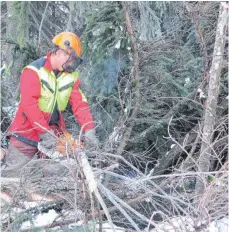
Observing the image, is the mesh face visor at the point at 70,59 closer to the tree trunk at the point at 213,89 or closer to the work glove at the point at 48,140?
the work glove at the point at 48,140

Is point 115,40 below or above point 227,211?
above

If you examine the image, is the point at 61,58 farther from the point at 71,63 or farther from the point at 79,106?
the point at 79,106

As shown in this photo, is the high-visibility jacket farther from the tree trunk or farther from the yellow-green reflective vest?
the tree trunk

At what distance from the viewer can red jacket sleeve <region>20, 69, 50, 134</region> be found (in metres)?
4.50

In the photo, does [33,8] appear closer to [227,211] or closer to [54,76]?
[54,76]

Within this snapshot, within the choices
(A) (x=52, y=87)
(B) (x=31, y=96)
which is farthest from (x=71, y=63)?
(B) (x=31, y=96)

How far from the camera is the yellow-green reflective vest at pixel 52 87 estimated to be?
4.72 metres

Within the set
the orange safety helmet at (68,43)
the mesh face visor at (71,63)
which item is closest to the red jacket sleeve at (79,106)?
the mesh face visor at (71,63)

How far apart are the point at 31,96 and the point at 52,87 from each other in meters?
0.31

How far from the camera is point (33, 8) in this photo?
718cm

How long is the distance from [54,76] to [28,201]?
150 centimetres

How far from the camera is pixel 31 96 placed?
4559 mm

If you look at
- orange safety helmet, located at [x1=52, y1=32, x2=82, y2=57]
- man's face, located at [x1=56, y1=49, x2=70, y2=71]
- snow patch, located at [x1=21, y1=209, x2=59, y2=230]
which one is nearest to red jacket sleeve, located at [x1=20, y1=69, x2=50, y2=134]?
man's face, located at [x1=56, y1=49, x2=70, y2=71]

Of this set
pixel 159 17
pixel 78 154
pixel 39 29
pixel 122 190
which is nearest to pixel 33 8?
pixel 39 29
